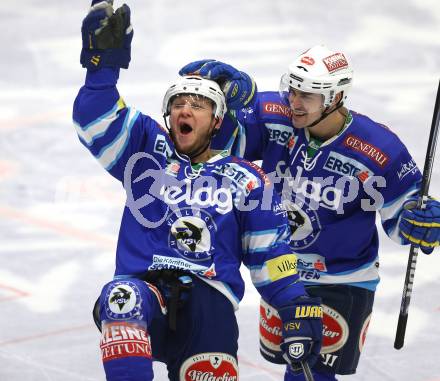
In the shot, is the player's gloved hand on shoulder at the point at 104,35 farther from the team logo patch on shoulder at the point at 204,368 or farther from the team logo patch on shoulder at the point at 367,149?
the team logo patch on shoulder at the point at 367,149

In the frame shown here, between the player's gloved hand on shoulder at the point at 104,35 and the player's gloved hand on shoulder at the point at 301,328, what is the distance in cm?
101

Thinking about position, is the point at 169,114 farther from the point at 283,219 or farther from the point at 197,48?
the point at 197,48

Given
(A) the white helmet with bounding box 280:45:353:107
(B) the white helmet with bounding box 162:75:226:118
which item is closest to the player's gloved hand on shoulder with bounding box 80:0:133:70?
(B) the white helmet with bounding box 162:75:226:118

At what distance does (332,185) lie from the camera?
14.8 ft

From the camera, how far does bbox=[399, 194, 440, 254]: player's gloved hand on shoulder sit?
14.2 ft

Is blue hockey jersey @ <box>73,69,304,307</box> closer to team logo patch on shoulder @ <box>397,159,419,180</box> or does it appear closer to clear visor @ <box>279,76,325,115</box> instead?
clear visor @ <box>279,76,325,115</box>

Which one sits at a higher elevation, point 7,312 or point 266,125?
point 266,125

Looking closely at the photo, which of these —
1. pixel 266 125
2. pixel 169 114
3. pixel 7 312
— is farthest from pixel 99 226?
pixel 169 114

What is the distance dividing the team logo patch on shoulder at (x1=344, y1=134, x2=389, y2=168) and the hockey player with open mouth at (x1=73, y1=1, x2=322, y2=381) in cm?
68

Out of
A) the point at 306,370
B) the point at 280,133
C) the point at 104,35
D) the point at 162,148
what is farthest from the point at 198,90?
the point at 306,370

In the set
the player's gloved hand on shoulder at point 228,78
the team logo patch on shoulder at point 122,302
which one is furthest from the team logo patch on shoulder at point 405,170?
the team logo patch on shoulder at point 122,302

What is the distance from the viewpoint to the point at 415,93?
8602 mm

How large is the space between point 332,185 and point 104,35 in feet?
4.13

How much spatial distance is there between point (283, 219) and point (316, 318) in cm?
36
